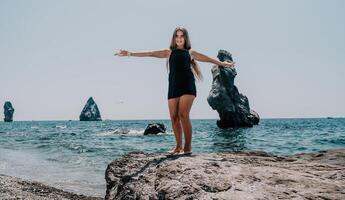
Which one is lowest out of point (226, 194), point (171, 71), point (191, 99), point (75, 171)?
point (75, 171)

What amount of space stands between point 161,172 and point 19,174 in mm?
10181

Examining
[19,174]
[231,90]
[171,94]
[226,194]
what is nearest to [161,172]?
[226,194]

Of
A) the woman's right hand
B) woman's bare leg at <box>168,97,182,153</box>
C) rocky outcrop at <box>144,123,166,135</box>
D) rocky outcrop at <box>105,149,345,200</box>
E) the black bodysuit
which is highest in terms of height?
the woman's right hand

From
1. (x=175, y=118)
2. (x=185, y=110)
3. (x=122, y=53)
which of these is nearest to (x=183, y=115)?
(x=185, y=110)

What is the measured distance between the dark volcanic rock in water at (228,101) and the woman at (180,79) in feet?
180

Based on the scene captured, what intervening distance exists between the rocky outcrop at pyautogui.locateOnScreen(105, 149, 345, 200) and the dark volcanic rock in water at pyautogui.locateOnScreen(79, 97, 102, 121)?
172577 mm

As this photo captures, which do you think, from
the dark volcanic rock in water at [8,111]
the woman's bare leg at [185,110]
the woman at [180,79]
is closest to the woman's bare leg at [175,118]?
the woman at [180,79]

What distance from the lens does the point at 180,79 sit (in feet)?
19.0

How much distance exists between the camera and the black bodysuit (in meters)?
5.80


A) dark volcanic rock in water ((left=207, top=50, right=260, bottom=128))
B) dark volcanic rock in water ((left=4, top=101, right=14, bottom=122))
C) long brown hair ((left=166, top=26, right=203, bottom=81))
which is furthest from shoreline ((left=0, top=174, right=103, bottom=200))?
dark volcanic rock in water ((left=4, top=101, right=14, bottom=122))

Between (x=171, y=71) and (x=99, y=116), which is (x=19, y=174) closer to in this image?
(x=171, y=71)

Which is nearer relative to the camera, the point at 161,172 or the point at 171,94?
the point at 161,172

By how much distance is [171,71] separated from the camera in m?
5.98

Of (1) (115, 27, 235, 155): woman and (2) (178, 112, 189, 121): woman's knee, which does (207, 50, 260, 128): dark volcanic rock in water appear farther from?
(2) (178, 112, 189, 121): woman's knee
